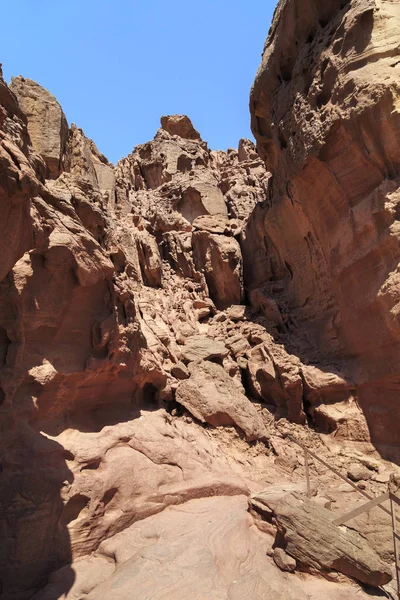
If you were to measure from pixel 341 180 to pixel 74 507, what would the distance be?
9.42 m

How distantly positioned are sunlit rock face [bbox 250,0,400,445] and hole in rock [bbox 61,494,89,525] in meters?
7.08

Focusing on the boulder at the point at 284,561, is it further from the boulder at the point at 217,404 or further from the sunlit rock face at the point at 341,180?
the sunlit rock face at the point at 341,180

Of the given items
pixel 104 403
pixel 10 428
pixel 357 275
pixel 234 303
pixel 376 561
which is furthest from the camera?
→ pixel 234 303

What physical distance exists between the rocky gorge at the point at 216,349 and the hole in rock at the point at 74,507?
3cm

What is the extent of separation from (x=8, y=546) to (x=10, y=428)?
1.51 m

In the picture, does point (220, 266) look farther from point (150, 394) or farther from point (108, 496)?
point (108, 496)

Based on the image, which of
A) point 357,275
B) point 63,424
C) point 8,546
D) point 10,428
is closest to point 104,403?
point 63,424

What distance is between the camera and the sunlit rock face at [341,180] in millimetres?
8727

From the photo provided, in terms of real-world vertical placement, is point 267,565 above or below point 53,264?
below

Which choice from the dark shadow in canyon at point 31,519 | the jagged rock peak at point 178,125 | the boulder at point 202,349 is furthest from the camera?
the jagged rock peak at point 178,125

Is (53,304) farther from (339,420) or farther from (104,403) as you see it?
(339,420)

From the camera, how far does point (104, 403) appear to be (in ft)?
25.5

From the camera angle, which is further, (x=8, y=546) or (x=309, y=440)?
(x=309, y=440)

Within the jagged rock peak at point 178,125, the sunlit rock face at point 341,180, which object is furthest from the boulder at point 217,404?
the jagged rock peak at point 178,125
